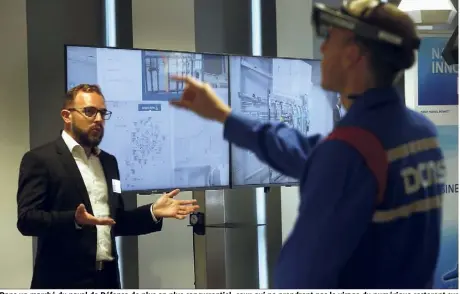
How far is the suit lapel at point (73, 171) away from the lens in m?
2.47

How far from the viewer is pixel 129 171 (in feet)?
9.50

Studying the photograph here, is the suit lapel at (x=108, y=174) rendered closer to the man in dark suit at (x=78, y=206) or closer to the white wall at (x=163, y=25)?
the man in dark suit at (x=78, y=206)

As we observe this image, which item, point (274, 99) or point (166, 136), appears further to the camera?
point (274, 99)

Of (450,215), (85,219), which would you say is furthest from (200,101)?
(450,215)

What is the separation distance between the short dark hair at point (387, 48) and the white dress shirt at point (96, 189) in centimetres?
167

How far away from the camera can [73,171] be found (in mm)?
2475

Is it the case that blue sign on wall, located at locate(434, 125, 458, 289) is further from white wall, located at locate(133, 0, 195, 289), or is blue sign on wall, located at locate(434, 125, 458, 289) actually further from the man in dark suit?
white wall, located at locate(133, 0, 195, 289)

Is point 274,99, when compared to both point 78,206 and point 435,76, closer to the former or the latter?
point 435,76

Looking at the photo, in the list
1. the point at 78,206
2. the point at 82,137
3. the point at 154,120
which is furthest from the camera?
the point at 154,120

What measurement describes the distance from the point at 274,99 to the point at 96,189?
1127mm

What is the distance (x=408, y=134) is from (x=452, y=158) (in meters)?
1.93

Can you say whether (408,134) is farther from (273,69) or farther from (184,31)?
(184,31)

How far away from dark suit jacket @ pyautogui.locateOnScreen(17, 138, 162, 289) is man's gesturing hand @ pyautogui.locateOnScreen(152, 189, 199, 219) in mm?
328

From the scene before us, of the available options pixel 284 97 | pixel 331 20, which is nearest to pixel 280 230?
pixel 284 97
